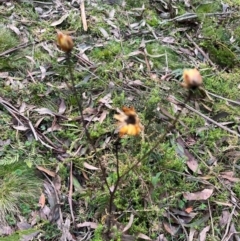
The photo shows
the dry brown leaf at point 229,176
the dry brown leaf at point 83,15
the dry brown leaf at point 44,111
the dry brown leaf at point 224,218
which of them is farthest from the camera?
the dry brown leaf at point 83,15

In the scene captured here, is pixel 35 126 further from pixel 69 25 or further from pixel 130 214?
pixel 69 25

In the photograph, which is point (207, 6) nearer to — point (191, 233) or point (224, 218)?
point (224, 218)

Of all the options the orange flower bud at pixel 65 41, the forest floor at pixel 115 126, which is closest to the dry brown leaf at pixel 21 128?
the forest floor at pixel 115 126

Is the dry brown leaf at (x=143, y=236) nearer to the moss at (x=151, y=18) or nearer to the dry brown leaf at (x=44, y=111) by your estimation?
the dry brown leaf at (x=44, y=111)

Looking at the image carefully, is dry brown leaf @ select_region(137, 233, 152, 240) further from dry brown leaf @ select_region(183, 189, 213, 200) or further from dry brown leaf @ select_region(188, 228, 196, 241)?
dry brown leaf @ select_region(183, 189, 213, 200)

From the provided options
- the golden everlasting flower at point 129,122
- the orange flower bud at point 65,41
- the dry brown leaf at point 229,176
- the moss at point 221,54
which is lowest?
the dry brown leaf at point 229,176

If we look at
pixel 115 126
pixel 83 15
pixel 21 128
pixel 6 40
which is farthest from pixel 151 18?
pixel 21 128

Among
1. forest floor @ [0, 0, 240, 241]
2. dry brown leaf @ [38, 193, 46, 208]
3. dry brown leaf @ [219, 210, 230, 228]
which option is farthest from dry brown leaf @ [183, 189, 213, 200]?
dry brown leaf @ [38, 193, 46, 208]

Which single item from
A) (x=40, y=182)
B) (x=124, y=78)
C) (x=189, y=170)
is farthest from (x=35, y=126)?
(x=189, y=170)

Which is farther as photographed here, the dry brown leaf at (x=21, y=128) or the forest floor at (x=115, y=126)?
the dry brown leaf at (x=21, y=128)
